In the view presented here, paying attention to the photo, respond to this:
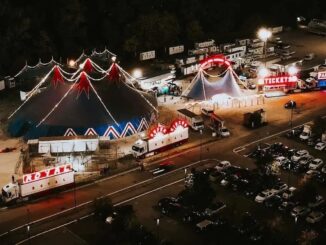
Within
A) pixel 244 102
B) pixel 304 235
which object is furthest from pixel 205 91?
pixel 304 235

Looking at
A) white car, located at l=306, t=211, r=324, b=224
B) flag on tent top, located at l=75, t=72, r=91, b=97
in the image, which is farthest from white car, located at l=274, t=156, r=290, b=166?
flag on tent top, located at l=75, t=72, r=91, b=97

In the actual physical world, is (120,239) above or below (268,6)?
below

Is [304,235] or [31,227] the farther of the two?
[31,227]

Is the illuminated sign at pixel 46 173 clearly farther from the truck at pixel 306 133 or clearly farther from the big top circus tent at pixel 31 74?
the big top circus tent at pixel 31 74

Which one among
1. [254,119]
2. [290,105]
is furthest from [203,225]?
[290,105]

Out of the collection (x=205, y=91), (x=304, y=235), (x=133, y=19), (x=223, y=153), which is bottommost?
(x=304, y=235)

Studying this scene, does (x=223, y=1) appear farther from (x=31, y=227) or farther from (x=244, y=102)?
(x=31, y=227)

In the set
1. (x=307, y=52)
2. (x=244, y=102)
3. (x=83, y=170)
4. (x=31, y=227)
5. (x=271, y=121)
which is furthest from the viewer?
(x=307, y=52)

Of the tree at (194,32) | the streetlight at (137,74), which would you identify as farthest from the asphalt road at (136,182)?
the tree at (194,32)
